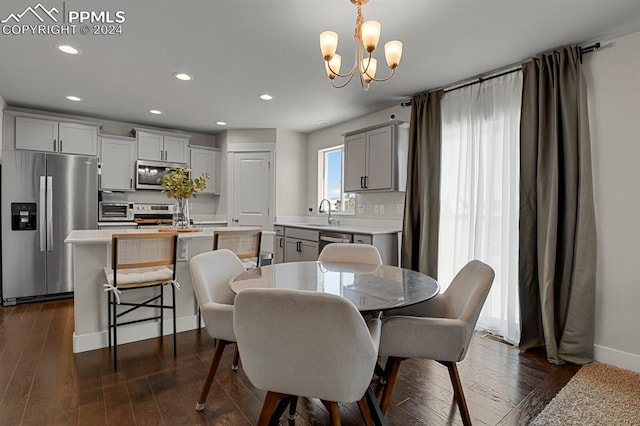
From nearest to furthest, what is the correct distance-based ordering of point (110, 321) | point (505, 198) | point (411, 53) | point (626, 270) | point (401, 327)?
point (401, 327), point (626, 270), point (110, 321), point (411, 53), point (505, 198)

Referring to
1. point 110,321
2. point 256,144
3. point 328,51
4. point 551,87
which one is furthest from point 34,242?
point 551,87

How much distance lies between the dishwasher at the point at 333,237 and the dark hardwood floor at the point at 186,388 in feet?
5.27

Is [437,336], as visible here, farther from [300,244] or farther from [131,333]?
[300,244]

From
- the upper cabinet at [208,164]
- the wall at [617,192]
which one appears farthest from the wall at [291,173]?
the wall at [617,192]

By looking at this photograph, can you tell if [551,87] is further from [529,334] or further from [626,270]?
[529,334]

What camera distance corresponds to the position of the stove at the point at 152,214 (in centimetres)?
508

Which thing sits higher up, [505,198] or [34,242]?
[505,198]

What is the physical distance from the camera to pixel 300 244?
179 inches

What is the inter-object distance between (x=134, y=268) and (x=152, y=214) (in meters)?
3.08

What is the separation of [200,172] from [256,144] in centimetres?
108

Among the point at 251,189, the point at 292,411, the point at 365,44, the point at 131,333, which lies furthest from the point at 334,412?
the point at 251,189

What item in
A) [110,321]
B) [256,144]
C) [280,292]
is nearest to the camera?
[280,292]

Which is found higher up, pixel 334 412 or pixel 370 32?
pixel 370 32

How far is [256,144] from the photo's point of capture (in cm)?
555
